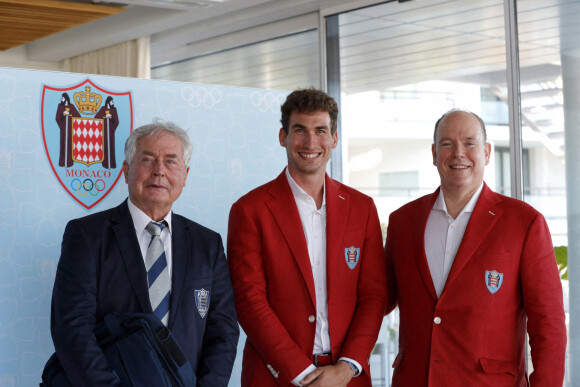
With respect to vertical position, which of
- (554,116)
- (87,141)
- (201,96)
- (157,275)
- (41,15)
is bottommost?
(157,275)

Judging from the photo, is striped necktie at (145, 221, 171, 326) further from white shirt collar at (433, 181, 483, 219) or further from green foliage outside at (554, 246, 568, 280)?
green foliage outside at (554, 246, 568, 280)

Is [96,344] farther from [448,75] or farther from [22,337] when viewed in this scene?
[448,75]

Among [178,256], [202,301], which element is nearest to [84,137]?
[178,256]

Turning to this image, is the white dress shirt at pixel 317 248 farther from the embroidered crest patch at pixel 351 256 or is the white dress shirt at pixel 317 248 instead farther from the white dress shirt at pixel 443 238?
the white dress shirt at pixel 443 238

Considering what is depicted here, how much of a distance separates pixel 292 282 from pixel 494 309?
73cm

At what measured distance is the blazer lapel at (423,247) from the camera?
8.85 ft

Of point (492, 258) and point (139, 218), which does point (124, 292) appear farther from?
point (492, 258)

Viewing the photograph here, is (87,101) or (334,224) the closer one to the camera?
(334,224)

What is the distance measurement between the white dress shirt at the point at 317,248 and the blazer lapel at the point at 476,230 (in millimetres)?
460

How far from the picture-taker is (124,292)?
2.42m

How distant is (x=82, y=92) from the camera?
11.4ft

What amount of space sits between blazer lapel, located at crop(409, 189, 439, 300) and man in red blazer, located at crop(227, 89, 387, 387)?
0.53 ft

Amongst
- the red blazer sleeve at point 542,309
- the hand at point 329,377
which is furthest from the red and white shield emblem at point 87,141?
the red blazer sleeve at point 542,309

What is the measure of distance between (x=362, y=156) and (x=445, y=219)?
2.54 m
